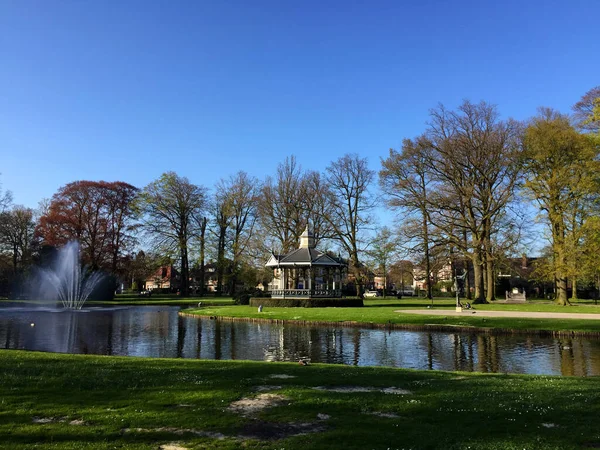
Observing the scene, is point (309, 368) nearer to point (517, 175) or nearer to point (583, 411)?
point (583, 411)

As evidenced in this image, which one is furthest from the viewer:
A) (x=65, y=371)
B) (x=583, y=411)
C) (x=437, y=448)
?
(x=65, y=371)

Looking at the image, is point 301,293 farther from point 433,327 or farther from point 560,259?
point 560,259

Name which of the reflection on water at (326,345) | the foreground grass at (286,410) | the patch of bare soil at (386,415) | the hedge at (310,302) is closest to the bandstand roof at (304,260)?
the hedge at (310,302)

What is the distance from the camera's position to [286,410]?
6.82 metres

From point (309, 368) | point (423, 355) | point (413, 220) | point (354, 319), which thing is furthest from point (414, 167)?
point (309, 368)

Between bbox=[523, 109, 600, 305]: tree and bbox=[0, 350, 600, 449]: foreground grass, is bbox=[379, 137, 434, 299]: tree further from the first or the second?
bbox=[0, 350, 600, 449]: foreground grass

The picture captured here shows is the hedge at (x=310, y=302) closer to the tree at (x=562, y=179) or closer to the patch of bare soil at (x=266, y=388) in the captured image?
the tree at (x=562, y=179)

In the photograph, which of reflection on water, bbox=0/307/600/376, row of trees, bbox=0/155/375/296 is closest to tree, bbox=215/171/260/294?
row of trees, bbox=0/155/375/296

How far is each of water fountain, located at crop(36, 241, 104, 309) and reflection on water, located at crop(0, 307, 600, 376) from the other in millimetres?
25998

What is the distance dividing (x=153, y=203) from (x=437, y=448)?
2311 inches

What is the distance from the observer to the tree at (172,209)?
60.2 m

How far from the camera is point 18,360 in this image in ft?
35.5

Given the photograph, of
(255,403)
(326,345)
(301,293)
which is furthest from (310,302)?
(255,403)

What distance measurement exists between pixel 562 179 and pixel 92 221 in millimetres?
51990
